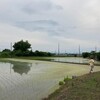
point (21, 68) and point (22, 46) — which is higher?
point (22, 46)

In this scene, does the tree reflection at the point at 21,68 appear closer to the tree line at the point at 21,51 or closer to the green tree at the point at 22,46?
the tree line at the point at 21,51

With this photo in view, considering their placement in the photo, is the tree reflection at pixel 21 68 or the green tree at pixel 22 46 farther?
the green tree at pixel 22 46

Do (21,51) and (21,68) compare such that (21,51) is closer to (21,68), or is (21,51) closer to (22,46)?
(22,46)

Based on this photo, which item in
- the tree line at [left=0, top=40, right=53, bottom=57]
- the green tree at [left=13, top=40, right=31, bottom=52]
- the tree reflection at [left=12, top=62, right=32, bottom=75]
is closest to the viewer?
the tree reflection at [left=12, top=62, right=32, bottom=75]

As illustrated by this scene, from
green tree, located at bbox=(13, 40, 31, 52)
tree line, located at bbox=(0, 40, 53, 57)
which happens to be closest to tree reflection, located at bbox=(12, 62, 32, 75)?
tree line, located at bbox=(0, 40, 53, 57)

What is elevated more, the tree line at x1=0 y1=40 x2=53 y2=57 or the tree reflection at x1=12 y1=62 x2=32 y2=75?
the tree line at x1=0 y1=40 x2=53 y2=57

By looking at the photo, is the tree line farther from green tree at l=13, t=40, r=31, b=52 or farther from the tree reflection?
the tree reflection

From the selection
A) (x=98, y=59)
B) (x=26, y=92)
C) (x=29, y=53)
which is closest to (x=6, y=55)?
(x=29, y=53)

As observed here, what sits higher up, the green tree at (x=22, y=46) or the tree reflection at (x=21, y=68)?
the green tree at (x=22, y=46)

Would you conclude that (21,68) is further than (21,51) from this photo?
No

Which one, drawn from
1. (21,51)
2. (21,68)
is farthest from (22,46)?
(21,68)

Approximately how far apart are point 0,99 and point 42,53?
251ft

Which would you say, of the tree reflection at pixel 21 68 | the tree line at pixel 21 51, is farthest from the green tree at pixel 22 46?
the tree reflection at pixel 21 68

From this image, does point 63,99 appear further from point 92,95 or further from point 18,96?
point 18,96
